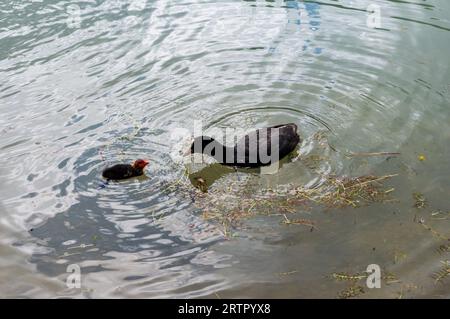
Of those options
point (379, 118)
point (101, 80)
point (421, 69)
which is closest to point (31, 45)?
point (101, 80)

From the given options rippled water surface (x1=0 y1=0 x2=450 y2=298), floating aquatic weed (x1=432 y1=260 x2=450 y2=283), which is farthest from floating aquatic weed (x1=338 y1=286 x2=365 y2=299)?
floating aquatic weed (x1=432 y1=260 x2=450 y2=283)

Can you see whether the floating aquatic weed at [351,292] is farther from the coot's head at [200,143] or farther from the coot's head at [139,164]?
the coot's head at [139,164]

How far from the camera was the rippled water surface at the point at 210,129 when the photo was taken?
612 centimetres

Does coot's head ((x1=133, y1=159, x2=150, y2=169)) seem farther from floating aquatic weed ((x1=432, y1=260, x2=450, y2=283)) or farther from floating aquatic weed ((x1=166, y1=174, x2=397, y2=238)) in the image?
floating aquatic weed ((x1=432, y1=260, x2=450, y2=283))

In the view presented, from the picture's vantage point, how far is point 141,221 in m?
6.89

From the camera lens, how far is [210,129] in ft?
29.4

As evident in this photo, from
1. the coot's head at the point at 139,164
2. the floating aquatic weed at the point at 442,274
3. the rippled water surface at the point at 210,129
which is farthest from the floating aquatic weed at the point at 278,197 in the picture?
the floating aquatic weed at the point at 442,274

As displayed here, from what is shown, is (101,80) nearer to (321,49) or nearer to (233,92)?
(233,92)

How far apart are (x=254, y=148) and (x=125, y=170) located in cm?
207

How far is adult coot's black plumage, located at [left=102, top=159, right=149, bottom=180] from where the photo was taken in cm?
751

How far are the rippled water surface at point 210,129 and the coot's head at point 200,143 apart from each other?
1.30ft

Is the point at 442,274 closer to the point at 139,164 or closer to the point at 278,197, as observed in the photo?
the point at 278,197

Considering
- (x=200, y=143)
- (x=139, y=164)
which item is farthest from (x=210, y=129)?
(x=139, y=164)
